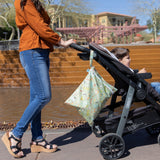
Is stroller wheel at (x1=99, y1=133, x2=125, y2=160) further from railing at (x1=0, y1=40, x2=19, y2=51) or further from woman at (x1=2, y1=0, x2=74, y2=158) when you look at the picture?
railing at (x1=0, y1=40, x2=19, y2=51)

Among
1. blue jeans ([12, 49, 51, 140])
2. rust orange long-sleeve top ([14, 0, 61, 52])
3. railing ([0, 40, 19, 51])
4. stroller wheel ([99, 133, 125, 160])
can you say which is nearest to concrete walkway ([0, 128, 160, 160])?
stroller wheel ([99, 133, 125, 160])

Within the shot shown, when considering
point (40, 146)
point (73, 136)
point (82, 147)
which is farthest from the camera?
point (73, 136)

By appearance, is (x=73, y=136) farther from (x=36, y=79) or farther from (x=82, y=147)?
(x=36, y=79)

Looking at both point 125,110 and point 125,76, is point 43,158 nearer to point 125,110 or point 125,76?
point 125,110

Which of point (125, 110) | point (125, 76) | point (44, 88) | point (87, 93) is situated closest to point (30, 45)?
point (44, 88)

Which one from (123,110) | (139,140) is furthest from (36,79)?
(139,140)

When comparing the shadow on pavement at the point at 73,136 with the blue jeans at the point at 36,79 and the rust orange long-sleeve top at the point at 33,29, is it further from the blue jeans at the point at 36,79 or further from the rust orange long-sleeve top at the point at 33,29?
the rust orange long-sleeve top at the point at 33,29

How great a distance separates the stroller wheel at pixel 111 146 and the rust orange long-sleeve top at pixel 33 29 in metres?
1.24

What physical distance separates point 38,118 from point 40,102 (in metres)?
0.33

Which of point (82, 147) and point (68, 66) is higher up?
point (68, 66)

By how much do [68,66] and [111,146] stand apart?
5801 mm

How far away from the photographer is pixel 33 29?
2574 millimetres

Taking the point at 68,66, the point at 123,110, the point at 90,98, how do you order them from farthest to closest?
1. the point at 68,66
2. the point at 123,110
3. the point at 90,98

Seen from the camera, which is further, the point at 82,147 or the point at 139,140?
the point at 139,140
